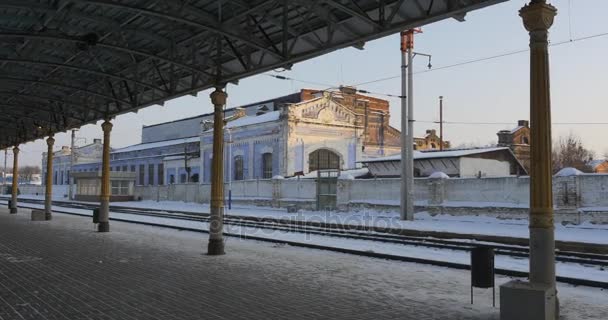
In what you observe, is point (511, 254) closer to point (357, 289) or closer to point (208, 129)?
point (357, 289)

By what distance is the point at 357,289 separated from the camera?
8.84 m

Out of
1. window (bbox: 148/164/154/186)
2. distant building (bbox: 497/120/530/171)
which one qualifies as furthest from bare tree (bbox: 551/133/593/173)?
window (bbox: 148/164/154/186)

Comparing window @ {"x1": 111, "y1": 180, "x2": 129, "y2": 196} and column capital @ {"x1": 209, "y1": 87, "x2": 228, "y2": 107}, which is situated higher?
column capital @ {"x1": 209, "y1": 87, "x2": 228, "y2": 107}

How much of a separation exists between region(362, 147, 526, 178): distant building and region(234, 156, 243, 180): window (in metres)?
15.2

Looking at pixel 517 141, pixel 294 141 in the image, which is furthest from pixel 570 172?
pixel 517 141

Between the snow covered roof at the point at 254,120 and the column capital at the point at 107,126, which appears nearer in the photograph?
the column capital at the point at 107,126

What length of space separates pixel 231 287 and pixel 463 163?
26.4 m

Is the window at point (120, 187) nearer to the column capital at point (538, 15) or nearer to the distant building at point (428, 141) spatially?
the distant building at point (428, 141)

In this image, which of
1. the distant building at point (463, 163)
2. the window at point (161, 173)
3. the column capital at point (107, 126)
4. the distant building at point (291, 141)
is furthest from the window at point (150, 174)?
the column capital at point (107, 126)

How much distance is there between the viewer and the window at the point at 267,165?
147 feet

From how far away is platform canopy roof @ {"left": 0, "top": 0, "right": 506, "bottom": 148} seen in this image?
967 cm

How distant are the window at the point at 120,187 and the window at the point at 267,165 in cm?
Result: 1882

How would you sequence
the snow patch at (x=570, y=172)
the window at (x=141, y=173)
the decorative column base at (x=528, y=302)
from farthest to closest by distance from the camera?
the window at (x=141, y=173) < the snow patch at (x=570, y=172) < the decorative column base at (x=528, y=302)

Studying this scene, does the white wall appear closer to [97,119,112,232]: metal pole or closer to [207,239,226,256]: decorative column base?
[97,119,112,232]: metal pole
